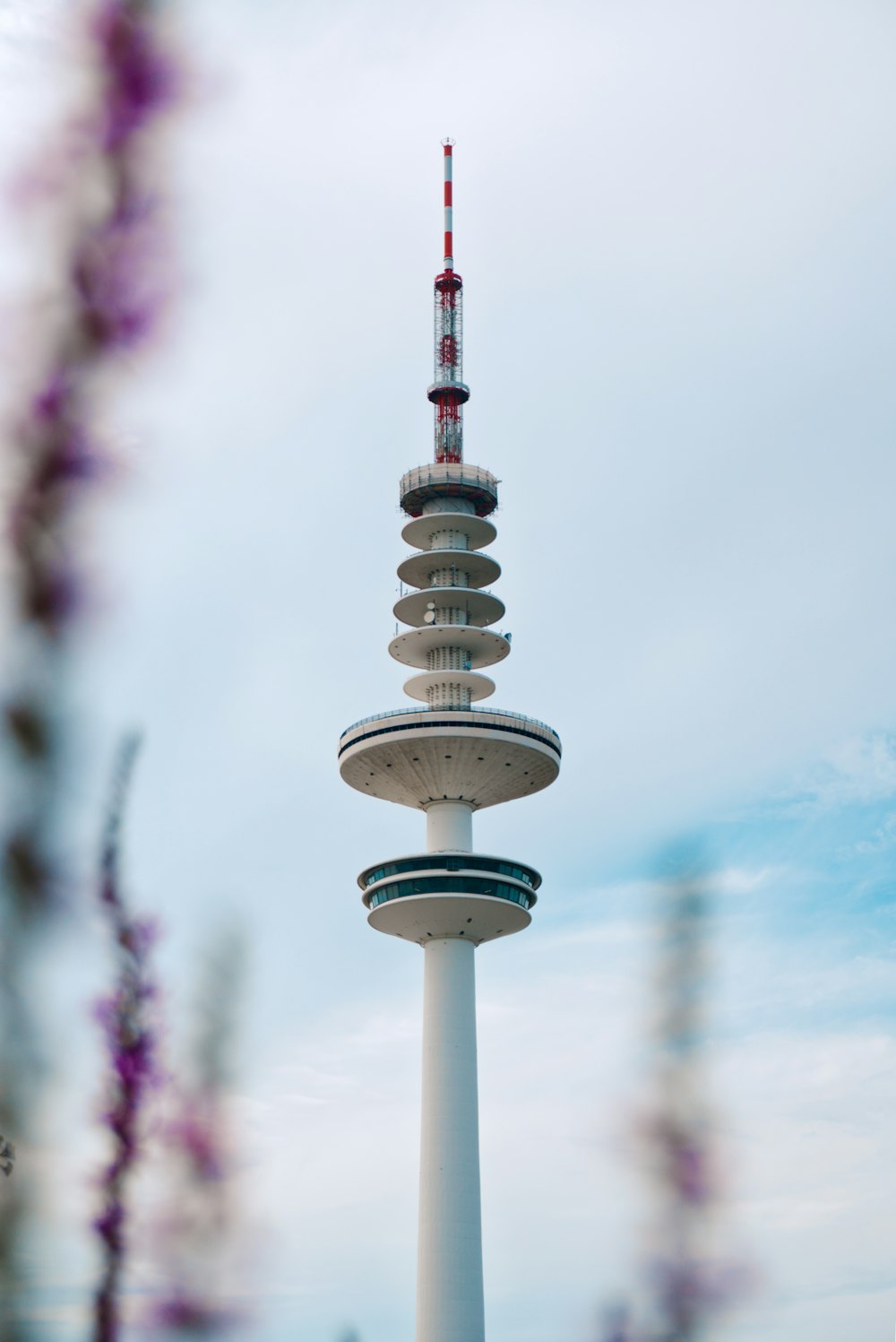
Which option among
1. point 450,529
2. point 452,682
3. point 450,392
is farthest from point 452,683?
point 450,392

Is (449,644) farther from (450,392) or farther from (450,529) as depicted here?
(450,392)

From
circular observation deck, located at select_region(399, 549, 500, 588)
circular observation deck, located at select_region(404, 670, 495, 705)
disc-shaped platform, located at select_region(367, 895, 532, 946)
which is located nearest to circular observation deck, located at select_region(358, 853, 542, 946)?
disc-shaped platform, located at select_region(367, 895, 532, 946)

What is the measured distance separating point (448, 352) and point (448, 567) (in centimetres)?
2611

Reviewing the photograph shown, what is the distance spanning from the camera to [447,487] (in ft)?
493

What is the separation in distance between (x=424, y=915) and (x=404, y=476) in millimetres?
44165

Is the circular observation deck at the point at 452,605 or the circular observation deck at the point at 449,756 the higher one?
the circular observation deck at the point at 452,605

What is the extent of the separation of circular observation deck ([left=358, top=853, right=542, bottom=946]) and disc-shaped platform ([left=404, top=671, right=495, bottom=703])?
1702cm

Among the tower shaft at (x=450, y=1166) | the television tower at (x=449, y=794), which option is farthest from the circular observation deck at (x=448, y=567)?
the tower shaft at (x=450, y=1166)

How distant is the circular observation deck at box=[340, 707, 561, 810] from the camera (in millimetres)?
136875

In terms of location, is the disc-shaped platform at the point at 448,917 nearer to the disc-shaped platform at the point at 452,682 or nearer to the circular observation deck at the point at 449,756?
the circular observation deck at the point at 449,756

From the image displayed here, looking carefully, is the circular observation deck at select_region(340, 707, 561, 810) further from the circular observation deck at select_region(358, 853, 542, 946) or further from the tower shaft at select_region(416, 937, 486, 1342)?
the tower shaft at select_region(416, 937, 486, 1342)

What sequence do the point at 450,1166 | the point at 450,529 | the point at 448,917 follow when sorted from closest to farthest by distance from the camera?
the point at 450,1166
the point at 448,917
the point at 450,529

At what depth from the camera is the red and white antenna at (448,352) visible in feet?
518

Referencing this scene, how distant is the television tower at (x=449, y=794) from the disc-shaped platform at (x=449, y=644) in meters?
0.17
